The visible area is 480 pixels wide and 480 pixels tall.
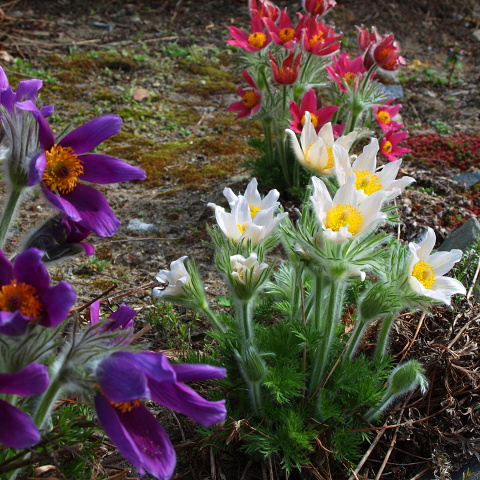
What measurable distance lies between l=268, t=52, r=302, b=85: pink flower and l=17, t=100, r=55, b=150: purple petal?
60.2 inches

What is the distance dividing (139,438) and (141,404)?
8 cm

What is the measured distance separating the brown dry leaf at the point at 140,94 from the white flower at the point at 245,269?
2869mm

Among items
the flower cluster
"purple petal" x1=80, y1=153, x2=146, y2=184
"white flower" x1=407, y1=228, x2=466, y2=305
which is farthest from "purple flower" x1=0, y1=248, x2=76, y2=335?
the flower cluster

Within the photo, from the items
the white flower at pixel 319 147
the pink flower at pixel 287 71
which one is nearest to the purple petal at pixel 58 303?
the white flower at pixel 319 147

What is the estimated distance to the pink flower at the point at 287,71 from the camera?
2695 mm

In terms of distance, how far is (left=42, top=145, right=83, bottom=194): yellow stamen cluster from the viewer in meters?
1.39

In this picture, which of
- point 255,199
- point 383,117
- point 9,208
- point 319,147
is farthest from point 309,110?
point 9,208

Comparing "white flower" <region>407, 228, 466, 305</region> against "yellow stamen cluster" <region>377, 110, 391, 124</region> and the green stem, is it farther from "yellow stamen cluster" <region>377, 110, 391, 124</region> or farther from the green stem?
"yellow stamen cluster" <region>377, 110, 391, 124</region>

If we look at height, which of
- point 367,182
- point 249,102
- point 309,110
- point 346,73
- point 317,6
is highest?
point 317,6

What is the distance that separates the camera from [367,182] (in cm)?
172

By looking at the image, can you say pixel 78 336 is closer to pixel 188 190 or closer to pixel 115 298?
pixel 115 298

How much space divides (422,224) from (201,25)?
3277 mm

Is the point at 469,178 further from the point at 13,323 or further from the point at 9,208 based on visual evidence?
the point at 13,323

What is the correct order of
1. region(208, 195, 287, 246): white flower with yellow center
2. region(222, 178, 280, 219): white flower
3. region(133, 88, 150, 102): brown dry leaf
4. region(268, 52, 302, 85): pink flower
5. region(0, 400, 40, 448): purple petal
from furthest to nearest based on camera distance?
region(133, 88, 150, 102): brown dry leaf < region(268, 52, 302, 85): pink flower < region(222, 178, 280, 219): white flower < region(208, 195, 287, 246): white flower with yellow center < region(0, 400, 40, 448): purple petal
